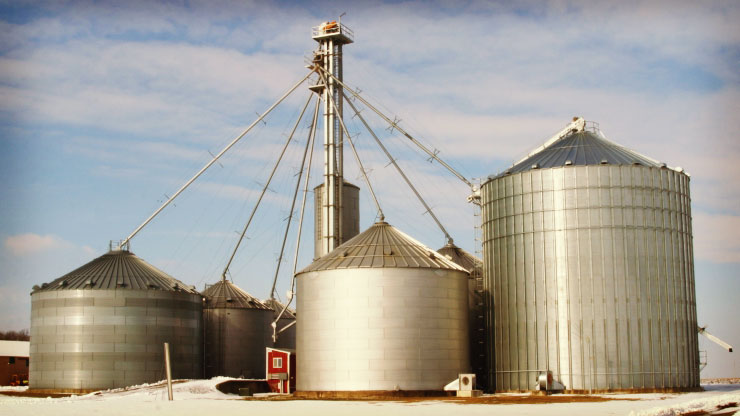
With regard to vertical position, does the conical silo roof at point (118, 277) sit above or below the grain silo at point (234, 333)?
above

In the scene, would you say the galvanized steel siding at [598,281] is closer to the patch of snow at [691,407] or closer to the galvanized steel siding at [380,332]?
the galvanized steel siding at [380,332]

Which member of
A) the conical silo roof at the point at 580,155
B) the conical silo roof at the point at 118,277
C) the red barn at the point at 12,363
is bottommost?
the red barn at the point at 12,363

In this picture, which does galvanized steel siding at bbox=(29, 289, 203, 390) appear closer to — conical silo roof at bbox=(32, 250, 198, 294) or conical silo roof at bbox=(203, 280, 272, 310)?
conical silo roof at bbox=(32, 250, 198, 294)

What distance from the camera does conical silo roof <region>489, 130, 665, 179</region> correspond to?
265 ft

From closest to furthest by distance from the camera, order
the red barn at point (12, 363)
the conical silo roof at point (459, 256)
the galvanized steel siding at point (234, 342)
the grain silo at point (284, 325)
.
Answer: the conical silo roof at point (459, 256) → the galvanized steel siding at point (234, 342) → the grain silo at point (284, 325) → the red barn at point (12, 363)

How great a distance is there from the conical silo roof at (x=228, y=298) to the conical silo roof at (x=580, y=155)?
41.9 meters

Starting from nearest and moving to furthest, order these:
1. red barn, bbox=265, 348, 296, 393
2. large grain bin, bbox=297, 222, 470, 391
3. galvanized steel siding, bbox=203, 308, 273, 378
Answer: large grain bin, bbox=297, 222, 470, 391 → red barn, bbox=265, 348, 296, 393 → galvanized steel siding, bbox=203, 308, 273, 378

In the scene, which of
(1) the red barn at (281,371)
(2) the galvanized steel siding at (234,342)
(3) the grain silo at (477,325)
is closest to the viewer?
(3) the grain silo at (477,325)

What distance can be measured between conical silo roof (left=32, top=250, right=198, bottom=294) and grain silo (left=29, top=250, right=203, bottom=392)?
10cm

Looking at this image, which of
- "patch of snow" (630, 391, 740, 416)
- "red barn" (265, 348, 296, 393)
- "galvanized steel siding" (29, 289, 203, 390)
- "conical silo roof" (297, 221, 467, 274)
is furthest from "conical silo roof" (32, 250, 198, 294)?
"patch of snow" (630, 391, 740, 416)

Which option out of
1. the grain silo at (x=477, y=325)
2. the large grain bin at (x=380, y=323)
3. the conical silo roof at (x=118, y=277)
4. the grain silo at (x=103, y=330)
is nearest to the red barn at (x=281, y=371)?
the large grain bin at (x=380, y=323)

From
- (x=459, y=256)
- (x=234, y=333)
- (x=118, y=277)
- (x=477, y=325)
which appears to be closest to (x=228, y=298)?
(x=234, y=333)

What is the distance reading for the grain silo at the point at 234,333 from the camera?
111 meters

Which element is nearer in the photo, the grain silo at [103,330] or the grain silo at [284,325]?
the grain silo at [103,330]
